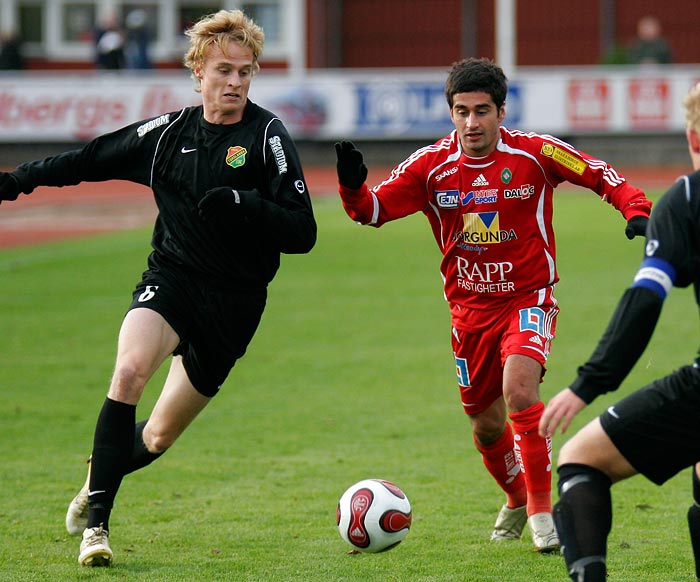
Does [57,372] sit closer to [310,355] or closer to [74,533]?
[310,355]

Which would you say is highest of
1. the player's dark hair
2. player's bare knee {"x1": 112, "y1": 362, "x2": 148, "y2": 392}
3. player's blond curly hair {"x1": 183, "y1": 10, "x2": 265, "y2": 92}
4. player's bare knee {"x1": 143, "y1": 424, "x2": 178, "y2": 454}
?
player's blond curly hair {"x1": 183, "y1": 10, "x2": 265, "y2": 92}

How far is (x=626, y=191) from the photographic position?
5.82 metres

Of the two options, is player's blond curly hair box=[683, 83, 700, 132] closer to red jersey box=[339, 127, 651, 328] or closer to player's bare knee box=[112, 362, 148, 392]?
red jersey box=[339, 127, 651, 328]

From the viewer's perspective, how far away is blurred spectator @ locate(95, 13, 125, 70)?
27781mm

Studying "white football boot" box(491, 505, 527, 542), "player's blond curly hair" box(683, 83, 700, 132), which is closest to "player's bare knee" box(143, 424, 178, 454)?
"white football boot" box(491, 505, 527, 542)

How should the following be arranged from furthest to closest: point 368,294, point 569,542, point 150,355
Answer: point 368,294
point 150,355
point 569,542

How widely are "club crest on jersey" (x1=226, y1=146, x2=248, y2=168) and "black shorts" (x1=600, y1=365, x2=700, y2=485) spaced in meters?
2.34

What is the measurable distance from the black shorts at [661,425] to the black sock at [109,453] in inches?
91.3

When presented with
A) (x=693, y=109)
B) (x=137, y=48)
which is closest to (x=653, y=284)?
(x=693, y=109)

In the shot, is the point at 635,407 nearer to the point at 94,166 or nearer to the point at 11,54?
the point at 94,166

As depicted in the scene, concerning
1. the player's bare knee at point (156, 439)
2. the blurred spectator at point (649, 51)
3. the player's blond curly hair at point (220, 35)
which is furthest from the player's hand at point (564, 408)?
the blurred spectator at point (649, 51)

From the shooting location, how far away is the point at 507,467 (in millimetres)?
6176

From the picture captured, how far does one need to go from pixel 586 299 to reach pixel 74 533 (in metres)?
8.49

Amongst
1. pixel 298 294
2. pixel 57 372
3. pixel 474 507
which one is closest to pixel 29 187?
pixel 474 507
